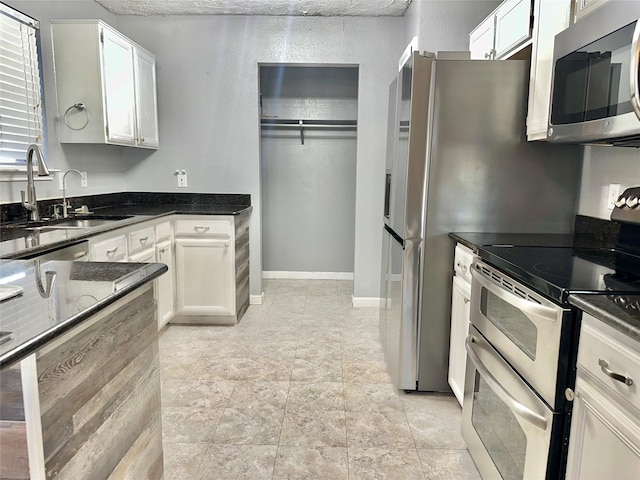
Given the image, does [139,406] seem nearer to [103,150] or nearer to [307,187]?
[103,150]

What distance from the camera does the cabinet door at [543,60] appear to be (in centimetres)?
180

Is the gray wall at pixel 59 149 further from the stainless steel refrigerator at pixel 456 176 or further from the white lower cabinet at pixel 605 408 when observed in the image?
the white lower cabinet at pixel 605 408

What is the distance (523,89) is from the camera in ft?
6.92

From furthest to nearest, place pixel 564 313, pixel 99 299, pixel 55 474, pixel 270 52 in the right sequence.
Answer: pixel 270 52, pixel 564 313, pixel 99 299, pixel 55 474

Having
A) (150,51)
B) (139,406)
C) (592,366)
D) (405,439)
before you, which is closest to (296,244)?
(150,51)

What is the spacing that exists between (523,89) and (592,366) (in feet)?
5.01

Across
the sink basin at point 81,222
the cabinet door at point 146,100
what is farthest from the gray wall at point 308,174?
the sink basin at point 81,222

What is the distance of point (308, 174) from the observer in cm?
490

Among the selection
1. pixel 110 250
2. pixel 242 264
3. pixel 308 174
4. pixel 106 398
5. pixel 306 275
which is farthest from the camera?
pixel 306 275

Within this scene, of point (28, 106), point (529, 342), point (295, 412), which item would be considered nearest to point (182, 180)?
point (28, 106)

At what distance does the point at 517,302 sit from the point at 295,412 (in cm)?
134

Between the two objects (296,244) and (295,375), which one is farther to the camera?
(296,244)

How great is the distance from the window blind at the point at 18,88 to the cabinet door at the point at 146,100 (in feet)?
2.38

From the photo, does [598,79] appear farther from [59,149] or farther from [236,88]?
[59,149]
